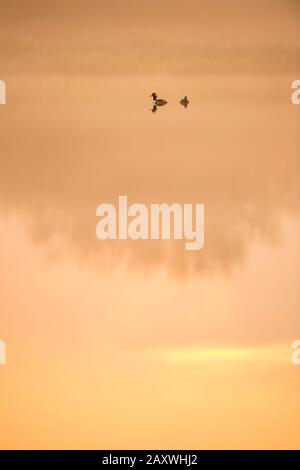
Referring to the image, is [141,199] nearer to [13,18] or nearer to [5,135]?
[5,135]

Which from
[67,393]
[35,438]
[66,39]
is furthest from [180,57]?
[35,438]

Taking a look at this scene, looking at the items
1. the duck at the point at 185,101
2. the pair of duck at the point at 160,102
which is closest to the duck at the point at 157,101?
the pair of duck at the point at 160,102

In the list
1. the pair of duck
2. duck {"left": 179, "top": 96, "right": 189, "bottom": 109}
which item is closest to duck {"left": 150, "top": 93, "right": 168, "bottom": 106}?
the pair of duck

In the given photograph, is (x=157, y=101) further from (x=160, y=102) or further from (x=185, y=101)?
(x=185, y=101)

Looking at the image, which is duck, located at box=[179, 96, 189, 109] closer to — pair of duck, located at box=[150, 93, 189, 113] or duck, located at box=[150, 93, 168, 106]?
pair of duck, located at box=[150, 93, 189, 113]

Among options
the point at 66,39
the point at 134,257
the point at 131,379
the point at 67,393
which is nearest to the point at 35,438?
the point at 67,393

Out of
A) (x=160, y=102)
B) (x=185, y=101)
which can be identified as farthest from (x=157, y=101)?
(x=185, y=101)

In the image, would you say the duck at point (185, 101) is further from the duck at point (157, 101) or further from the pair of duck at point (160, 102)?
the duck at point (157, 101)
